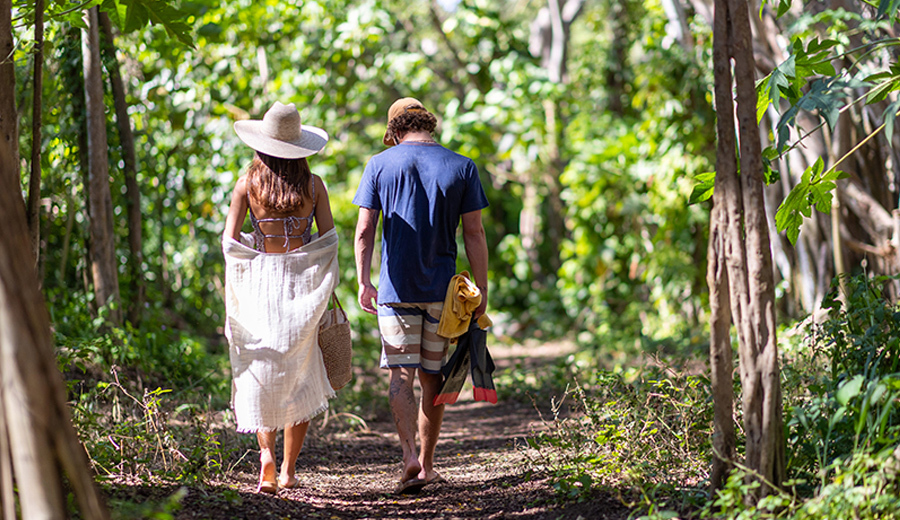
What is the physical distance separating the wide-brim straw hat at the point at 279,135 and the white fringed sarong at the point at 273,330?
402 mm

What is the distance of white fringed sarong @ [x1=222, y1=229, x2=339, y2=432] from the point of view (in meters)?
3.25

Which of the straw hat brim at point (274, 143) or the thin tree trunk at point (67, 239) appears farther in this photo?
the thin tree trunk at point (67, 239)

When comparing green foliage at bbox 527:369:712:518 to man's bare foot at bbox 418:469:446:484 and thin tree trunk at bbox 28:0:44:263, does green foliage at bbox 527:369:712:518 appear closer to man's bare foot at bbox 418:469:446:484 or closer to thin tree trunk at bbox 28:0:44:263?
man's bare foot at bbox 418:469:446:484

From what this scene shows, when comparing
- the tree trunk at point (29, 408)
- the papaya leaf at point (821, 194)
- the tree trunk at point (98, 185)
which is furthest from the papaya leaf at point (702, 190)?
the tree trunk at point (98, 185)

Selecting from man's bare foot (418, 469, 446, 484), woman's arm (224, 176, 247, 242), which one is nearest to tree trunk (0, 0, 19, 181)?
woman's arm (224, 176, 247, 242)

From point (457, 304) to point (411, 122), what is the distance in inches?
34.5

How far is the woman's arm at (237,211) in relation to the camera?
10.8 feet

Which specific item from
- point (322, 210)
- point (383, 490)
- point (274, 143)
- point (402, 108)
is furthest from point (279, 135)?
point (383, 490)

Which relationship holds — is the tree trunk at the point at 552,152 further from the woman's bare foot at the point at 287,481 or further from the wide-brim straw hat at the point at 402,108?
the woman's bare foot at the point at 287,481

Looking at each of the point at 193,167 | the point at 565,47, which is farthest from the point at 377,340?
the point at 565,47

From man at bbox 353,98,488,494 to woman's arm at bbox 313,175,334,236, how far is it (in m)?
0.15

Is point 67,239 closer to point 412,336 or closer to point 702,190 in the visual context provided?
point 412,336

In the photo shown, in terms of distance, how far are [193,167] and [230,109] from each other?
759 mm

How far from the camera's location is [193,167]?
695cm
